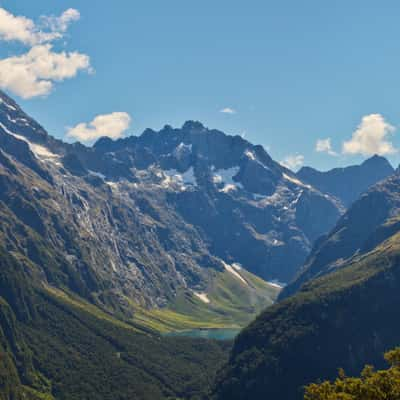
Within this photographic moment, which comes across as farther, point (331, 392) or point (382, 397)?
point (331, 392)

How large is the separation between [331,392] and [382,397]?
33.3ft

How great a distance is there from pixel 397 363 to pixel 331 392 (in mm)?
12548

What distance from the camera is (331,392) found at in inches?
3364

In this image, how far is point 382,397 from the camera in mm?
76812

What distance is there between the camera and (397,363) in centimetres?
8975

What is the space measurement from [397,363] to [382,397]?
14.5 meters

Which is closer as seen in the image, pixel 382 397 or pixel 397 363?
pixel 382 397
